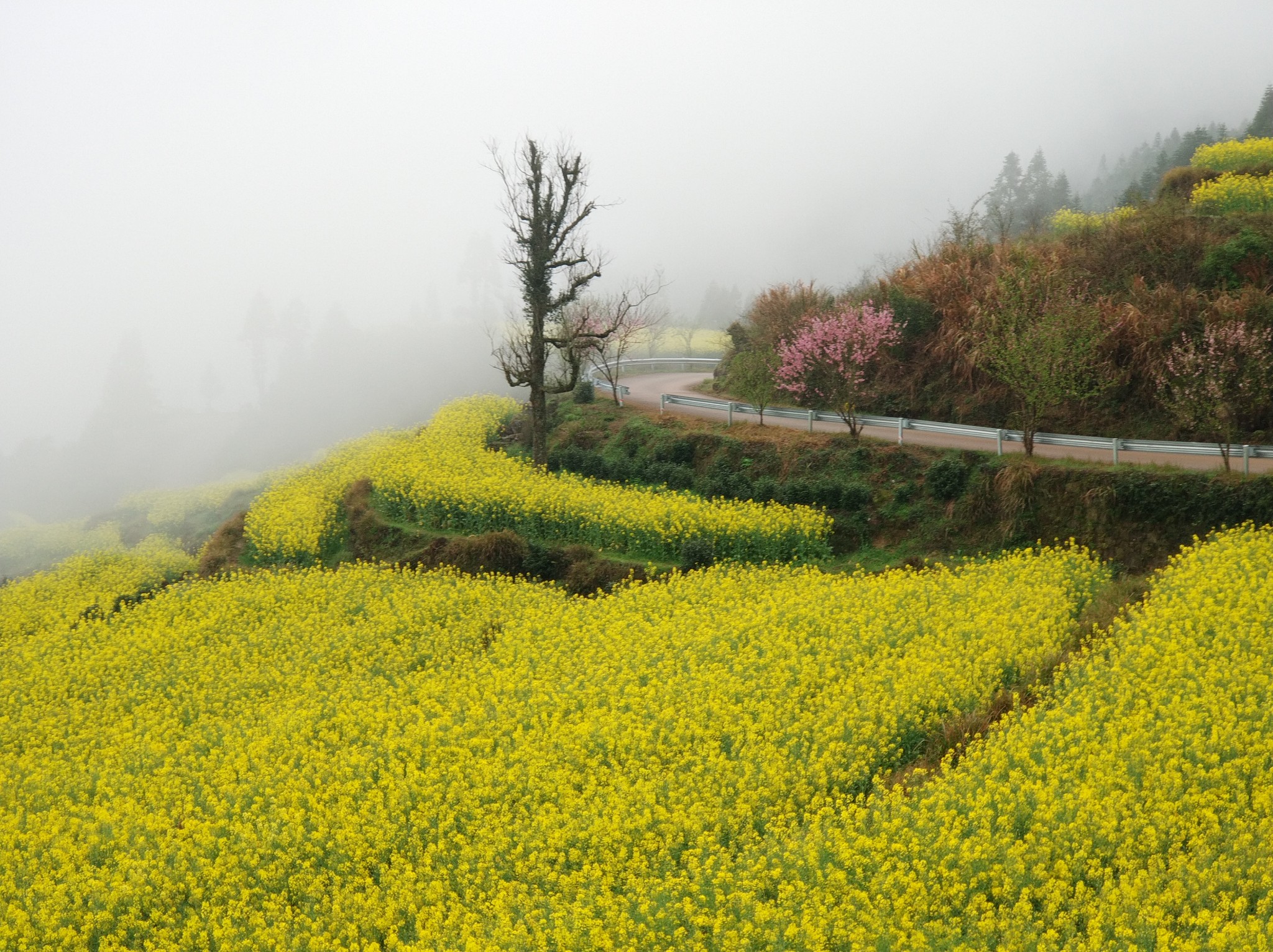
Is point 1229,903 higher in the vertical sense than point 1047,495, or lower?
lower

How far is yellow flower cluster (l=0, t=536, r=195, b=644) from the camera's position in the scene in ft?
80.3

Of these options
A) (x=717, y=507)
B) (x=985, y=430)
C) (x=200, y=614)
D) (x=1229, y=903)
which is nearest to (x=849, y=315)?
(x=985, y=430)

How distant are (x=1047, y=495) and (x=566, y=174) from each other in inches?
678

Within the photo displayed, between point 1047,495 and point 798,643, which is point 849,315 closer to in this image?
point 1047,495

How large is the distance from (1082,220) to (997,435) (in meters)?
19.8

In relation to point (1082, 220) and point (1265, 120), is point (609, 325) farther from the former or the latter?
point (1265, 120)

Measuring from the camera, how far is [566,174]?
29078 millimetres

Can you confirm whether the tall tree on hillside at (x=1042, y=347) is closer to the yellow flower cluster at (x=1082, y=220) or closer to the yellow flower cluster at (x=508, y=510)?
the yellow flower cluster at (x=508, y=510)

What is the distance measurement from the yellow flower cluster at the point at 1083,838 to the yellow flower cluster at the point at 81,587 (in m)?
20.8

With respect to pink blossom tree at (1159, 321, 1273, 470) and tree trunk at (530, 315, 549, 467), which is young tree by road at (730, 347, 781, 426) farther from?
pink blossom tree at (1159, 321, 1273, 470)

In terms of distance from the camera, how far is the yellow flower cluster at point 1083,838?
8.12m

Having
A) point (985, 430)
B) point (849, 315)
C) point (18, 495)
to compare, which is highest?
point (849, 315)

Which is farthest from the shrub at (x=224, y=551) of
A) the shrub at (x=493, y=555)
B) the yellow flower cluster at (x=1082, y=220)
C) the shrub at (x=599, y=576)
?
the yellow flower cluster at (x=1082, y=220)

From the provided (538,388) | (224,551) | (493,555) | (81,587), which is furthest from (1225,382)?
(81,587)
